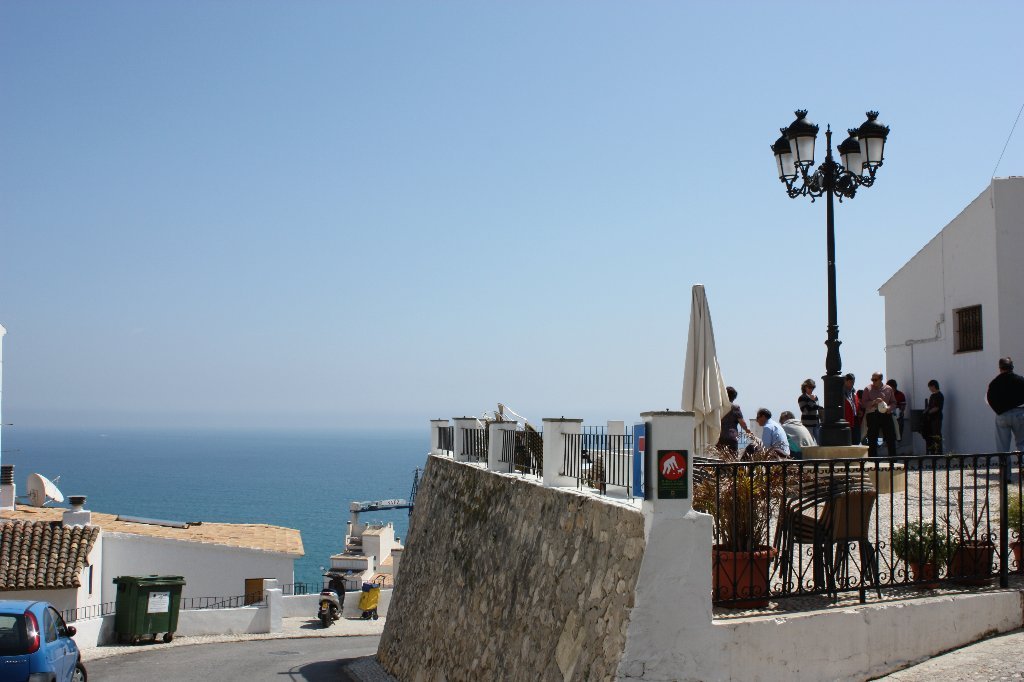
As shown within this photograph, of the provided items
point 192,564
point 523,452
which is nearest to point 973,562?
point 523,452

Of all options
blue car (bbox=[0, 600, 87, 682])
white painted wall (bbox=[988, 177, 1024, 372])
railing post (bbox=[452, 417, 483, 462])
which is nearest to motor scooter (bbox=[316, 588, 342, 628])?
railing post (bbox=[452, 417, 483, 462])

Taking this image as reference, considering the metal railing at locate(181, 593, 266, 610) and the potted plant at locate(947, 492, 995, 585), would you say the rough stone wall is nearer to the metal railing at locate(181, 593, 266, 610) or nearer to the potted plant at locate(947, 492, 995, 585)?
the potted plant at locate(947, 492, 995, 585)

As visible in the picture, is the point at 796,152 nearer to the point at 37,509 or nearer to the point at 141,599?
the point at 141,599

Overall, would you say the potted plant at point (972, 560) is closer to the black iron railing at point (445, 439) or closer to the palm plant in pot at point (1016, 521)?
the palm plant in pot at point (1016, 521)

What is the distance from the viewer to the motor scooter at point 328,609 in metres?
28.2

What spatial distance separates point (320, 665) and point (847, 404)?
38.0 feet

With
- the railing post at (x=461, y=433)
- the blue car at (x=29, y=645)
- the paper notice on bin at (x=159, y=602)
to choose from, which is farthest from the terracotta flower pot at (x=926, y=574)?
the paper notice on bin at (x=159, y=602)

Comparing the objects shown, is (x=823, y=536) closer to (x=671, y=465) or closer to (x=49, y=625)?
(x=671, y=465)

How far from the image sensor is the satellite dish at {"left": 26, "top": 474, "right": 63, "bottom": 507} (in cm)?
3612

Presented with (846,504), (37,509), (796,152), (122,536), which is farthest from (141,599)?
(846,504)

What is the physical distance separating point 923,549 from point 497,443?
6319 millimetres

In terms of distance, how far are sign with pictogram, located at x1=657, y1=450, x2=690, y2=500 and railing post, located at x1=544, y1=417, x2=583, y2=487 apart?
3191mm

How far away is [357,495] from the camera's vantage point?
487 ft

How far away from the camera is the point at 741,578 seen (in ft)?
25.4
